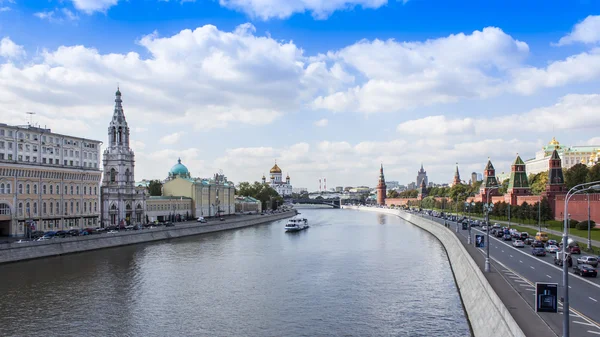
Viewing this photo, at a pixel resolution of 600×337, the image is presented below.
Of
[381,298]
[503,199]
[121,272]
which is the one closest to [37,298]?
[121,272]

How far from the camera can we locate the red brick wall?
2511 inches

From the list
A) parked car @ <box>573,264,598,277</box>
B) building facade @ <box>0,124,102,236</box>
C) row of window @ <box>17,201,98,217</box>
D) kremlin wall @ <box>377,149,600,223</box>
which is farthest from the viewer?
kremlin wall @ <box>377,149,600,223</box>

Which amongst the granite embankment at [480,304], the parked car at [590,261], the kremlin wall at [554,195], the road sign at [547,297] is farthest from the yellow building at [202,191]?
the road sign at [547,297]

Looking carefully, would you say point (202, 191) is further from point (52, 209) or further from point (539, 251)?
point (539, 251)

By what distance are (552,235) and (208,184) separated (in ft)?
232

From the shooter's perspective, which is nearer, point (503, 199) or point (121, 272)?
point (121, 272)

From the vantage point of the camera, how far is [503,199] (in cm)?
10294

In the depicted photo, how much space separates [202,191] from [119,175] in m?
31.5

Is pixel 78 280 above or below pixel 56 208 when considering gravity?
below

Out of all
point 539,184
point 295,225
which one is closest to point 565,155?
point 539,184

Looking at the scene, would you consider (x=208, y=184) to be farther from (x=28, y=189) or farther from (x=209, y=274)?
(x=209, y=274)

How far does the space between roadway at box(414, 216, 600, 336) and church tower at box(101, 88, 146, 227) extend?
167ft

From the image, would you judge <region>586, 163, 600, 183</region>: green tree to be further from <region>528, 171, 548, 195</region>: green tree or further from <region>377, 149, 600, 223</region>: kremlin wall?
<region>528, 171, 548, 195</region>: green tree

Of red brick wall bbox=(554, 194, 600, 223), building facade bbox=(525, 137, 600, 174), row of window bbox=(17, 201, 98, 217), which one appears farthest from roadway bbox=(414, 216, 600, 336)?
building facade bbox=(525, 137, 600, 174)
